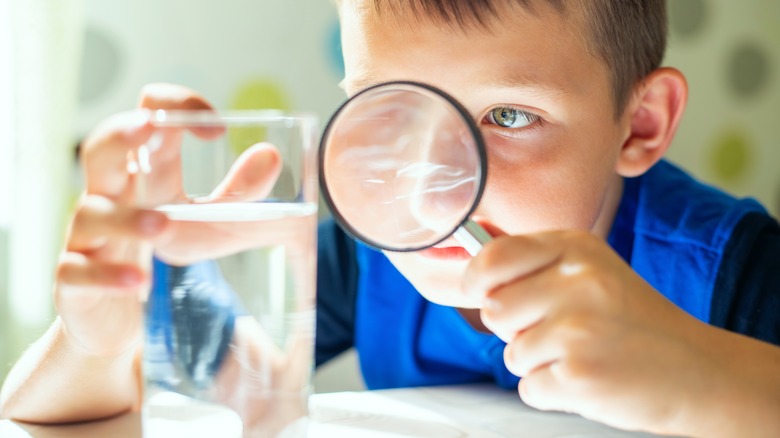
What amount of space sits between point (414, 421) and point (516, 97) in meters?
0.44

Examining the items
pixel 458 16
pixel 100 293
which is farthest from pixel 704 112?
pixel 100 293

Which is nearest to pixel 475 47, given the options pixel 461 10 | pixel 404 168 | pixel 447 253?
pixel 461 10

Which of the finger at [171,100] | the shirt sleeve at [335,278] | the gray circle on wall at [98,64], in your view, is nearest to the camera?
the finger at [171,100]

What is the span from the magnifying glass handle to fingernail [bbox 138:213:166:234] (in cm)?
28

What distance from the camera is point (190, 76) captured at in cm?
200

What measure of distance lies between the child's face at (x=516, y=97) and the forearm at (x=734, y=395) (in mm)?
348

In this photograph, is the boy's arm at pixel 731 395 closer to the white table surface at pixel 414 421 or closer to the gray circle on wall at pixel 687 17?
the white table surface at pixel 414 421

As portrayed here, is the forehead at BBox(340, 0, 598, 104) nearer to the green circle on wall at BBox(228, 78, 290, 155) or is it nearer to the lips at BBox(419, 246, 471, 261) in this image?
the lips at BBox(419, 246, 471, 261)

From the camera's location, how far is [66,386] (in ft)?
3.52

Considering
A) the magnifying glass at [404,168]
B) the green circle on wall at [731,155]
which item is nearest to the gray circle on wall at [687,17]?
the green circle on wall at [731,155]

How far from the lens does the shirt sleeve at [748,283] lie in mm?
1250

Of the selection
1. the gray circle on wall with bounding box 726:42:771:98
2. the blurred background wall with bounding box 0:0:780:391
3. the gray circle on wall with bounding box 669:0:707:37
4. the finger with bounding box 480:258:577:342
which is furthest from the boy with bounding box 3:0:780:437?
the gray circle on wall with bounding box 726:42:771:98

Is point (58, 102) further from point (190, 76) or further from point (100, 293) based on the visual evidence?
point (100, 293)

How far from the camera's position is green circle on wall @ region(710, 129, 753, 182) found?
2.78 metres
